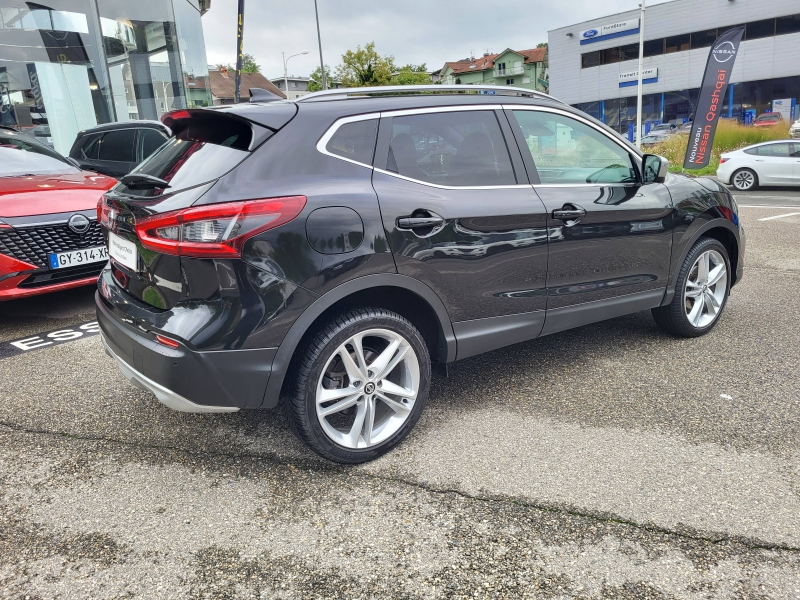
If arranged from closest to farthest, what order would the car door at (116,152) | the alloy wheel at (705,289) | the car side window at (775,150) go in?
the alloy wheel at (705,289) → the car door at (116,152) → the car side window at (775,150)

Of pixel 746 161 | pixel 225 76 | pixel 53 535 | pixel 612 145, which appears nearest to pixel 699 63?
pixel 746 161

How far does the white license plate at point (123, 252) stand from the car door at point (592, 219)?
6.63 ft

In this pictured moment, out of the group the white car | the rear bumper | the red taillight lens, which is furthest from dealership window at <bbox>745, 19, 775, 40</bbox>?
the red taillight lens

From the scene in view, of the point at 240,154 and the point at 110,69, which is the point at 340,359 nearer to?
the point at 240,154

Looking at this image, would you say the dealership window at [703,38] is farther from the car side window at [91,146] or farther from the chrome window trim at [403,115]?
the chrome window trim at [403,115]

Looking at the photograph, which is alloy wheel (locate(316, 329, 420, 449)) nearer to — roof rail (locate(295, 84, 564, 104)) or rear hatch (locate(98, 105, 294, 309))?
rear hatch (locate(98, 105, 294, 309))

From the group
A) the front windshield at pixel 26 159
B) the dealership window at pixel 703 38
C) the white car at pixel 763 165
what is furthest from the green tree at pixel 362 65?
the front windshield at pixel 26 159

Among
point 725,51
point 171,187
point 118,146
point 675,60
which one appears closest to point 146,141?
point 118,146

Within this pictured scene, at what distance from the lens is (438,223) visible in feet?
9.54

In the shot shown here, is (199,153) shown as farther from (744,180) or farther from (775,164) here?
(744,180)

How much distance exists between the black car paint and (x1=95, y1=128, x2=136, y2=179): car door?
5.43 m

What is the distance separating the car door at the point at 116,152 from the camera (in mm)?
8031

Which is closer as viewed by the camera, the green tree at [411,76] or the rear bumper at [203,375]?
the rear bumper at [203,375]

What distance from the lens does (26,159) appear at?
5.97 meters
